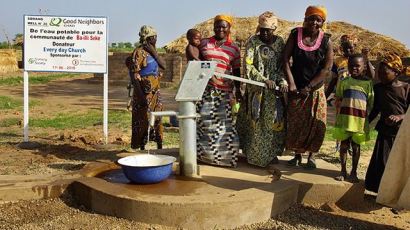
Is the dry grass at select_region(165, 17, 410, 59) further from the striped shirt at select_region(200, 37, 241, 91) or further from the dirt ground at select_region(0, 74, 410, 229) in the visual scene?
the striped shirt at select_region(200, 37, 241, 91)

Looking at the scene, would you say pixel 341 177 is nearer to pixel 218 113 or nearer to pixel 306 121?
pixel 306 121

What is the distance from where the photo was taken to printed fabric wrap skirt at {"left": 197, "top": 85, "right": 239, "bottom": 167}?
184 inches

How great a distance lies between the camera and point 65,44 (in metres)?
7.24

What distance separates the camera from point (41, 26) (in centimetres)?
721

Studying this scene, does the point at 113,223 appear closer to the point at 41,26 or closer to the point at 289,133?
the point at 289,133

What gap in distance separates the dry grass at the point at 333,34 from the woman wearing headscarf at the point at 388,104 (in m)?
13.4

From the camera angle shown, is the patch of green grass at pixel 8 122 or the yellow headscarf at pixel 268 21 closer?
the yellow headscarf at pixel 268 21

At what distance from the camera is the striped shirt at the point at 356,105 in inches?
164

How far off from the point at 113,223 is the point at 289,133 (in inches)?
76.5

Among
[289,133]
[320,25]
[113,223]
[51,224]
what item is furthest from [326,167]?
[51,224]

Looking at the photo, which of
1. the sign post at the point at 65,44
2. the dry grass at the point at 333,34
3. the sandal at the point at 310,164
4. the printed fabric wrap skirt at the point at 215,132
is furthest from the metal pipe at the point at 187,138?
the dry grass at the point at 333,34

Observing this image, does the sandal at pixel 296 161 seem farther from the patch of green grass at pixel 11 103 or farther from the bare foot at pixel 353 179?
the patch of green grass at pixel 11 103

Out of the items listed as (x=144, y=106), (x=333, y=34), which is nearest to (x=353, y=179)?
(x=144, y=106)

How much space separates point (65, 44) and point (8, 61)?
69.3 feet
